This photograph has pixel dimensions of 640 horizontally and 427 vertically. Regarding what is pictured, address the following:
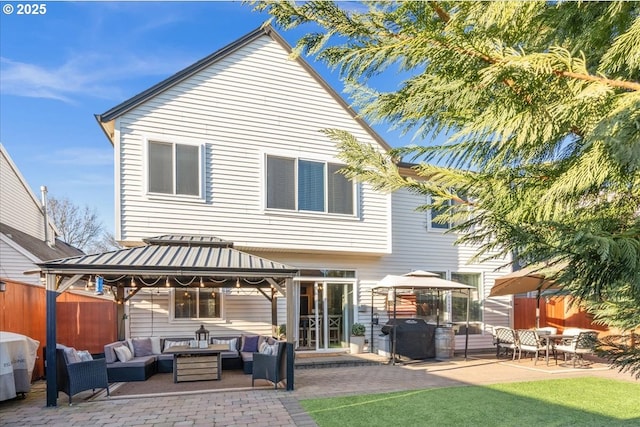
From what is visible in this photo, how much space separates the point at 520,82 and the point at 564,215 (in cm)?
69

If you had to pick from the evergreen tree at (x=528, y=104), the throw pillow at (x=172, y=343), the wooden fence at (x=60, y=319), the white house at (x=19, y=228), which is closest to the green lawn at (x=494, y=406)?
the throw pillow at (x=172, y=343)

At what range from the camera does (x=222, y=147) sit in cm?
1151

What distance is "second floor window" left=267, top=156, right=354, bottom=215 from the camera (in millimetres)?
11930

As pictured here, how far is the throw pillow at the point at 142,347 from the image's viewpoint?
9961 mm

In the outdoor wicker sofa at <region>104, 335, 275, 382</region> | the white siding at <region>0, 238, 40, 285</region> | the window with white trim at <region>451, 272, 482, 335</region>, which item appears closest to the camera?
the outdoor wicker sofa at <region>104, 335, 275, 382</region>

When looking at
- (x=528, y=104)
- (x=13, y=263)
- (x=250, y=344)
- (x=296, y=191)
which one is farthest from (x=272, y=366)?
(x=13, y=263)

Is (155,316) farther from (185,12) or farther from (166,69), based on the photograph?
(185,12)

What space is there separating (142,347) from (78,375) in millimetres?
2675

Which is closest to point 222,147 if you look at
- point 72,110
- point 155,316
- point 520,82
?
point 155,316

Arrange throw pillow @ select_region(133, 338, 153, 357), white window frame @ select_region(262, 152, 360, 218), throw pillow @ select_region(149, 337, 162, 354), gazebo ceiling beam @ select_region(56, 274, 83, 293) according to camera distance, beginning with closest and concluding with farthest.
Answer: gazebo ceiling beam @ select_region(56, 274, 83, 293)
throw pillow @ select_region(133, 338, 153, 357)
throw pillow @ select_region(149, 337, 162, 354)
white window frame @ select_region(262, 152, 360, 218)

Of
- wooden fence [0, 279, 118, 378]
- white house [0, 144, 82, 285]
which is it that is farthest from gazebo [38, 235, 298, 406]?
white house [0, 144, 82, 285]

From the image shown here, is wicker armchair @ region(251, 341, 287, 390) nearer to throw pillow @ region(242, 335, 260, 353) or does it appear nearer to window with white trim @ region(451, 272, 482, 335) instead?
throw pillow @ region(242, 335, 260, 353)

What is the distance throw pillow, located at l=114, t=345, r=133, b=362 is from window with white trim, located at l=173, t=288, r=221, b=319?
184 centimetres

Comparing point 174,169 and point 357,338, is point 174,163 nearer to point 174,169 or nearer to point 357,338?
point 174,169
